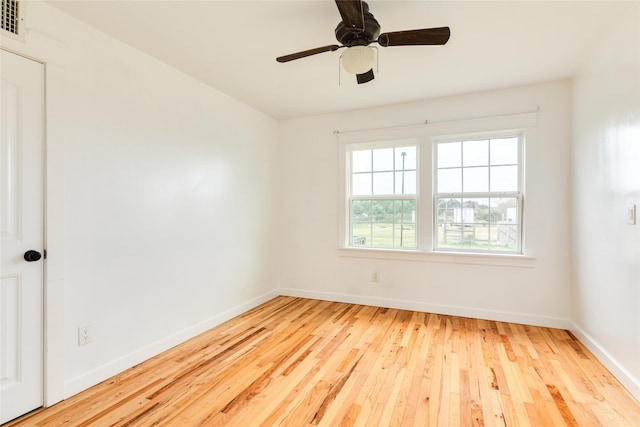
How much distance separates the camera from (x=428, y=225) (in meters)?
3.59

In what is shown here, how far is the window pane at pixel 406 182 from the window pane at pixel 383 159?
0.17m

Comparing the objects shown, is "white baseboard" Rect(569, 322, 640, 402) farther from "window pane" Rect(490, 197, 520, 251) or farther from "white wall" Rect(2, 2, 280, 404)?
"white wall" Rect(2, 2, 280, 404)

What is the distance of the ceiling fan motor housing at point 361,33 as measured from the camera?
1.87 meters

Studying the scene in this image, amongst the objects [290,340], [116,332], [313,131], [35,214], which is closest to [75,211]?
[35,214]

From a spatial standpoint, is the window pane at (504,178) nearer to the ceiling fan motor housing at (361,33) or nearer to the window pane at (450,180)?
the window pane at (450,180)

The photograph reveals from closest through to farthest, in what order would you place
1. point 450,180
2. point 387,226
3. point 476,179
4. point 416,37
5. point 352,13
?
point 352,13
point 416,37
point 476,179
point 450,180
point 387,226

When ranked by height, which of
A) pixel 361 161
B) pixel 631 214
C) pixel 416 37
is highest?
pixel 416 37

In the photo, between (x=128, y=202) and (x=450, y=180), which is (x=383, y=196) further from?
(x=128, y=202)

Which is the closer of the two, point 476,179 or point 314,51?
point 314,51

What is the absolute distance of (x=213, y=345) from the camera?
8.96 ft

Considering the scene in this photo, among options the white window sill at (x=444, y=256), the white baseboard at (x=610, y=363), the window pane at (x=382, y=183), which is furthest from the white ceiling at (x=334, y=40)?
the white baseboard at (x=610, y=363)

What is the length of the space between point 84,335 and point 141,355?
19.9 inches

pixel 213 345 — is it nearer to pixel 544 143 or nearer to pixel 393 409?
pixel 393 409

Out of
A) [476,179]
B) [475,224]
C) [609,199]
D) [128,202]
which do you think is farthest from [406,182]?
[128,202]
